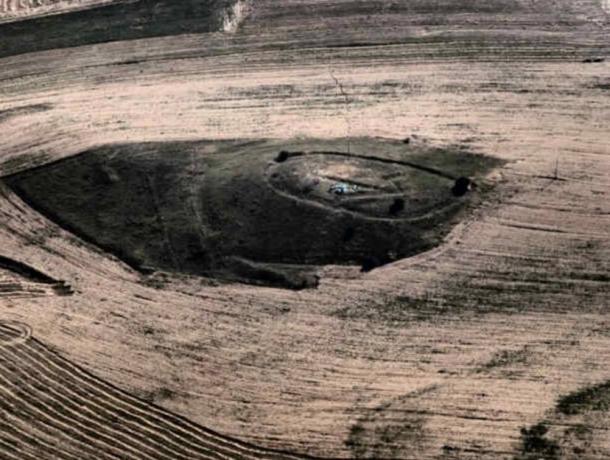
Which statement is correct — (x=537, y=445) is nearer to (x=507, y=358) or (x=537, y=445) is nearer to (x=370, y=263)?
(x=507, y=358)

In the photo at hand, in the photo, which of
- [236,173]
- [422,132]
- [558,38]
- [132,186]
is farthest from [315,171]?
[558,38]

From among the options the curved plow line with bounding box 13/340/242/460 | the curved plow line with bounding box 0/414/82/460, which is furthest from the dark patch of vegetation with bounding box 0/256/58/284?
the curved plow line with bounding box 0/414/82/460

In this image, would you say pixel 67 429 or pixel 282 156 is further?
pixel 282 156

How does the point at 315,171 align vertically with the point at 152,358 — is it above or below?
above

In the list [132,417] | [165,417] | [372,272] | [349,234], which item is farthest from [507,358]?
[132,417]

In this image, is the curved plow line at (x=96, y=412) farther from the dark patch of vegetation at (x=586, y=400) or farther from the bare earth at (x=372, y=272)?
the dark patch of vegetation at (x=586, y=400)

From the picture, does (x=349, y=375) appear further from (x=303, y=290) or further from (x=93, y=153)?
(x=93, y=153)
